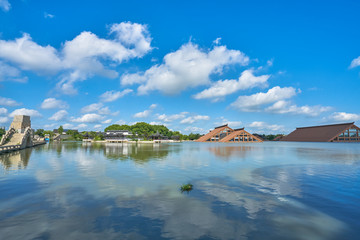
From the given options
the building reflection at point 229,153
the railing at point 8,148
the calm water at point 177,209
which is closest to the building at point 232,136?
the building reflection at point 229,153

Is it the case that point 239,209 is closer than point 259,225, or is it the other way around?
point 259,225

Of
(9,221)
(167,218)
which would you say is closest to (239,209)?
(167,218)

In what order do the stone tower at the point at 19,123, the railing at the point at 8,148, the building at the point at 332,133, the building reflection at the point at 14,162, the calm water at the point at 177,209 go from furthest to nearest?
the building at the point at 332,133, the stone tower at the point at 19,123, the railing at the point at 8,148, the building reflection at the point at 14,162, the calm water at the point at 177,209

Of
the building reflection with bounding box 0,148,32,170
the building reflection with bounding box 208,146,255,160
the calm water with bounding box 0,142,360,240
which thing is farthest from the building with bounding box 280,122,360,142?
the building reflection with bounding box 0,148,32,170

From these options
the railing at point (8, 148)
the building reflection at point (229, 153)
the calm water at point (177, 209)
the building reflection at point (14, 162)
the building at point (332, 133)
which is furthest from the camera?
the building at point (332, 133)

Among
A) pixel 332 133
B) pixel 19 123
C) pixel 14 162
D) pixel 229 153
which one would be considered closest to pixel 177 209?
pixel 14 162

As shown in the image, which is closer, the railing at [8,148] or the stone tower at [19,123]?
the railing at [8,148]

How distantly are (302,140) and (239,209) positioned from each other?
151 m

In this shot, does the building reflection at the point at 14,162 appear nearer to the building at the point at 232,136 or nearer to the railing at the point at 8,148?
the railing at the point at 8,148

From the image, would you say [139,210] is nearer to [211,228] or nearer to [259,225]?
[211,228]

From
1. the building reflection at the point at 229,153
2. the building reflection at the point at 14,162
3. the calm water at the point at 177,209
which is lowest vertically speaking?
the building reflection at the point at 229,153

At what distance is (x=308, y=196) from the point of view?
1124cm

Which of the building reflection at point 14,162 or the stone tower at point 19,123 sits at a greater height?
the stone tower at point 19,123

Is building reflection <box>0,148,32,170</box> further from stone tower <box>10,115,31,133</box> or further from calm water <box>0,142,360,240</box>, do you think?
stone tower <box>10,115,31,133</box>
